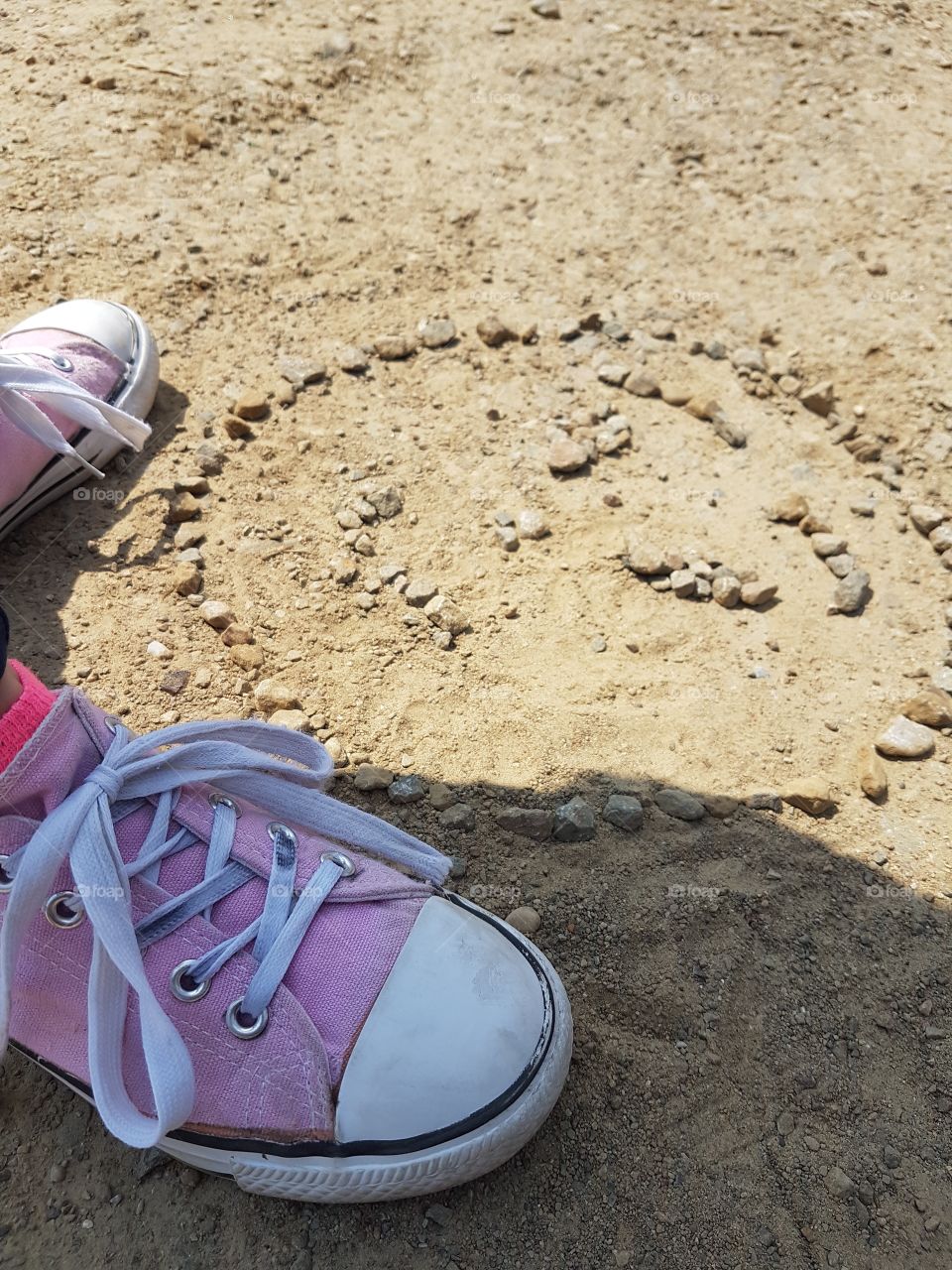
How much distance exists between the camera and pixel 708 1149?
1.41 metres

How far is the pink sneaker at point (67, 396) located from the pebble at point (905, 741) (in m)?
1.60

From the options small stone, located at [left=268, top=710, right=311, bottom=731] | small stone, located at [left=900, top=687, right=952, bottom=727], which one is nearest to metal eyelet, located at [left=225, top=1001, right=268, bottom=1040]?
small stone, located at [left=268, top=710, right=311, bottom=731]

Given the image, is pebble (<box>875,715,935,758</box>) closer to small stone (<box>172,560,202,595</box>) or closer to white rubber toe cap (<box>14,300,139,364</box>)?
small stone (<box>172,560,202,595</box>)

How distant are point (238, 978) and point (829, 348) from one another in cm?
230

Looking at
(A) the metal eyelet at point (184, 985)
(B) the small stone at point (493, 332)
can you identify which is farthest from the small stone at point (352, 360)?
(A) the metal eyelet at point (184, 985)

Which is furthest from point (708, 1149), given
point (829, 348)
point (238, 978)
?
point (829, 348)

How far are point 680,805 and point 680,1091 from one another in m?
0.50

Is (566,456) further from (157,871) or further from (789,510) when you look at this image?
(157,871)

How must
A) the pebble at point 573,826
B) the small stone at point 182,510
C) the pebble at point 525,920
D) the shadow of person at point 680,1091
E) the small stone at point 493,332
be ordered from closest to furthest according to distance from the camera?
the shadow of person at point 680,1091 < the pebble at point 525,920 < the pebble at point 573,826 < the small stone at point 182,510 < the small stone at point 493,332

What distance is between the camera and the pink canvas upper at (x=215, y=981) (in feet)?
4.11

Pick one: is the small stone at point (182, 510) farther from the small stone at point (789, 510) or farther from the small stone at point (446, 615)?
the small stone at point (789, 510)

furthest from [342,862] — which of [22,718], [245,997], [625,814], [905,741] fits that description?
[905,741]

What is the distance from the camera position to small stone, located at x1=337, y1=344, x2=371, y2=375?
2516 millimetres

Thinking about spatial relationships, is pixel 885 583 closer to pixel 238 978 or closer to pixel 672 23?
pixel 238 978
